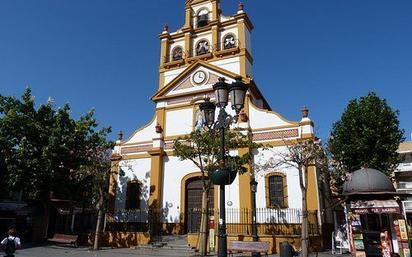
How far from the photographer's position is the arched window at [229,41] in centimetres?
2586

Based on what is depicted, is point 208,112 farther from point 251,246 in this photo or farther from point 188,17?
point 188,17

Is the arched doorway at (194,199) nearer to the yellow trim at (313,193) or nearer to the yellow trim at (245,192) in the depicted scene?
the yellow trim at (245,192)

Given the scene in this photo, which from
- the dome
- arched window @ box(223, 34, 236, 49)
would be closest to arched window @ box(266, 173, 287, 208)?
the dome

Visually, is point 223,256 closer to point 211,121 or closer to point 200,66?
point 211,121

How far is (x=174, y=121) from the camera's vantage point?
974 inches

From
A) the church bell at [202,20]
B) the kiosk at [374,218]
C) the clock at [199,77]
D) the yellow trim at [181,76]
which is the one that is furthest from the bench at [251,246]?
the church bell at [202,20]

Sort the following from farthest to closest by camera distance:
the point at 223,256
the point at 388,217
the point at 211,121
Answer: the point at 388,217
the point at 211,121
the point at 223,256

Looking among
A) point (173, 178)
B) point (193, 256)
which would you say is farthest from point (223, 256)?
point (173, 178)

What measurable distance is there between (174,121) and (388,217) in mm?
14579

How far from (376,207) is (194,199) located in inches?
454

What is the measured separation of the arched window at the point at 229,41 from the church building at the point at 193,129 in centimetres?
8

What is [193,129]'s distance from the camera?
2367 cm

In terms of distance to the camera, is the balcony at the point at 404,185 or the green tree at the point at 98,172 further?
the balcony at the point at 404,185

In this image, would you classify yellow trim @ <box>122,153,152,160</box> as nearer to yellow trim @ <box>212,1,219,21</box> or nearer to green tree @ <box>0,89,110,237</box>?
green tree @ <box>0,89,110,237</box>
